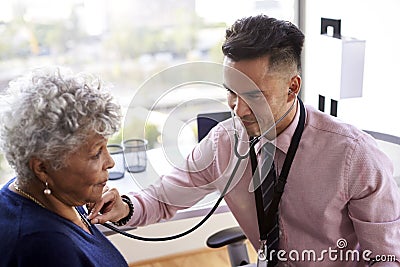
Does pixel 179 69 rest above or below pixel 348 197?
above

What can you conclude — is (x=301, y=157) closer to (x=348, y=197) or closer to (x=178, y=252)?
(x=348, y=197)

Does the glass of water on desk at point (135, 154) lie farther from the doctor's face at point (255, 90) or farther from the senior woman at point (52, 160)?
the senior woman at point (52, 160)

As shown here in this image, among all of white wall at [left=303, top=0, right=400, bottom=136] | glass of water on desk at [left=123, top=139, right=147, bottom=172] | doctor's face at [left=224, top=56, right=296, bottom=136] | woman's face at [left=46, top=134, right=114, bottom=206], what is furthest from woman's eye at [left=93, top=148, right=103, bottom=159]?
white wall at [left=303, top=0, right=400, bottom=136]

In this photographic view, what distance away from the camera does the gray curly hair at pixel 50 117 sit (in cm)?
90

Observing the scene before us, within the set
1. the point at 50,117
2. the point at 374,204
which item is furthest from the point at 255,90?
the point at 50,117

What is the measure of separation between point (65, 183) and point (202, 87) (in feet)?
1.60

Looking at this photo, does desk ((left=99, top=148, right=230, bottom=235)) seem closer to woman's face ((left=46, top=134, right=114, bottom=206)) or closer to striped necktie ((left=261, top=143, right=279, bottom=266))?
striped necktie ((left=261, top=143, right=279, bottom=266))

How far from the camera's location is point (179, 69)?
129 centimetres

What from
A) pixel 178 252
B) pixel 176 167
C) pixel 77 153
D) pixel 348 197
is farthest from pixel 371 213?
pixel 178 252

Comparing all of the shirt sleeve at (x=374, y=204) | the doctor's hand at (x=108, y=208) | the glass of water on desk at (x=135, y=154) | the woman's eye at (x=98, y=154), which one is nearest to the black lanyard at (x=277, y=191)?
the shirt sleeve at (x=374, y=204)

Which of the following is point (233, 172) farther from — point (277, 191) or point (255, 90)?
point (255, 90)

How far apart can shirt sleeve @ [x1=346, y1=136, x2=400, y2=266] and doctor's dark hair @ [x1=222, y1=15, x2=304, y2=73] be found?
28cm

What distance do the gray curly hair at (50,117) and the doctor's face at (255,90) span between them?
342 millimetres

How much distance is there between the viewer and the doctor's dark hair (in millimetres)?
1159
